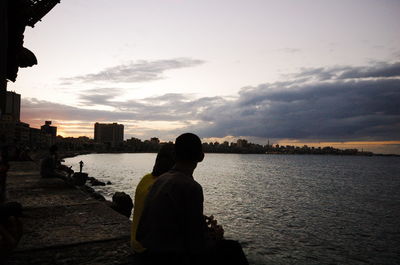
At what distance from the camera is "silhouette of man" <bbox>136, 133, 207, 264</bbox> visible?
2699mm

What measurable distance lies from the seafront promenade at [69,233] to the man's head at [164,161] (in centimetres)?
165

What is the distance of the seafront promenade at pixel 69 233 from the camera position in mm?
5477

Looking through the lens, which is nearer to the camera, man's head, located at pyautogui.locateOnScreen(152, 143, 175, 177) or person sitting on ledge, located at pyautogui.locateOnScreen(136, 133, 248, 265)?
person sitting on ledge, located at pyautogui.locateOnScreen(136, 133, 248, 265)

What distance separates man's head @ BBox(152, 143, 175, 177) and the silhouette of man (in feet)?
3.35

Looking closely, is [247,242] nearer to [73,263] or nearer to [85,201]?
[85,201]

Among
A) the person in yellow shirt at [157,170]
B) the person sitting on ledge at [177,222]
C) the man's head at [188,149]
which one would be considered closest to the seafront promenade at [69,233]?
the person in yellow shirt at [157,170]

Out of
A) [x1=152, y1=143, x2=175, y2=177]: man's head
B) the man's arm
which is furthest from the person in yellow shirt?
the man's arm

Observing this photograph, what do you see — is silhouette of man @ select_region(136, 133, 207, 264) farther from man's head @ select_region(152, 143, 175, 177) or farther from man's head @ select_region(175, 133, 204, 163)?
man's head @ select_region(152, 143, 175, 177)

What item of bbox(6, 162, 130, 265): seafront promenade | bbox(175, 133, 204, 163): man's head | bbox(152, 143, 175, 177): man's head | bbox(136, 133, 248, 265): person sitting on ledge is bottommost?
bbox(6, 162, 130, 265): seafront promenade

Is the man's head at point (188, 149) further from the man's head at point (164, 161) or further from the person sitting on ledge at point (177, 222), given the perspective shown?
the man's head at point (164, 161)

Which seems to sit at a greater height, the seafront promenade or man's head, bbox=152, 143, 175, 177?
man's head, bbox=152, 143, 175, 177

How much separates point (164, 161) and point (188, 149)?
1.02 meters

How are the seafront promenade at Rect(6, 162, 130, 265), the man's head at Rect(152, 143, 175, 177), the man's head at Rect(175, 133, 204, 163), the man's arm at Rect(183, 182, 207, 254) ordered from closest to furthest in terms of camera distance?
the man's arm at Rect(183, 182, 207, 254), the man's head at Rect(175, 133, 204, 163), the man's head at Rect(152, 143, 175, 177), the seafront promenade at Rect(6, 162, 130, 265)

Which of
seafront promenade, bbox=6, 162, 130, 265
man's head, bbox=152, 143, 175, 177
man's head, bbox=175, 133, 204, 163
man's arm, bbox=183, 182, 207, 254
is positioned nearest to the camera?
man's arm, bbox=183, 182, 207, 254
